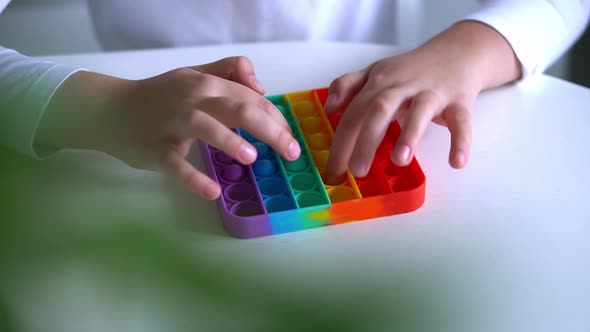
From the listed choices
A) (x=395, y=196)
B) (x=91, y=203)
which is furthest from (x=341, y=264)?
(x=91, y=203)

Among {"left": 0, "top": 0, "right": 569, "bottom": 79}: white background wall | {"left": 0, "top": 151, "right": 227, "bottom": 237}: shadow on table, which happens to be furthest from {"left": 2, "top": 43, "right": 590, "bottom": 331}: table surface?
{"left": 0, "top": 0, "right": 569, "bottom": 79}: white background wall

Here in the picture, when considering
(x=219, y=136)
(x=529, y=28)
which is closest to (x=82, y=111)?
(x=219, y=136)

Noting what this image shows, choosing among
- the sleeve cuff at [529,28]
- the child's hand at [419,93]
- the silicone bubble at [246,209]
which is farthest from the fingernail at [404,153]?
the sleeve cuff at [529,28]

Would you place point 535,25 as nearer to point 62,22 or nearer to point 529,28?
point 529,28

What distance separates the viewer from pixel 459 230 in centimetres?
44

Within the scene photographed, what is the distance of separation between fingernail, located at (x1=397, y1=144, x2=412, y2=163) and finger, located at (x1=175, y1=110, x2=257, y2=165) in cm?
10

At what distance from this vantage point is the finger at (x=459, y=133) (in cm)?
46

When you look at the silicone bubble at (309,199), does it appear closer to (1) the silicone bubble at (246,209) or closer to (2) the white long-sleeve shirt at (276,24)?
(1) the silicone bubble at (246,209)

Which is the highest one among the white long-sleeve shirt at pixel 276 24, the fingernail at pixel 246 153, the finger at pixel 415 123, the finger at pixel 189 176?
the fingernail at pixel 246 153

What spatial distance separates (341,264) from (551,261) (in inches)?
5.2

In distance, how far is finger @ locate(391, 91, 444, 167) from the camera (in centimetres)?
45

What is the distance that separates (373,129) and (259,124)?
84 mm

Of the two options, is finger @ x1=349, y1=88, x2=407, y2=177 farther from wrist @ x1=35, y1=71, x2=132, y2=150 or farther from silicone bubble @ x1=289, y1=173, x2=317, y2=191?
wrist @ x1=35, y1=71, x2=132, y2=150

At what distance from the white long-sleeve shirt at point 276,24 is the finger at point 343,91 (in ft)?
0.50
